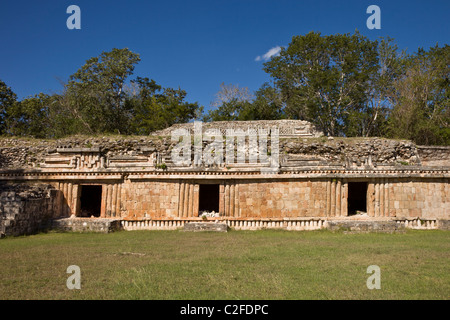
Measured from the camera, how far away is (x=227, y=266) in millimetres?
7223

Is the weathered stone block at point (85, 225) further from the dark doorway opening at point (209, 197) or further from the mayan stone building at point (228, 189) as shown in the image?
the dark doorway opening at point (209, 197)

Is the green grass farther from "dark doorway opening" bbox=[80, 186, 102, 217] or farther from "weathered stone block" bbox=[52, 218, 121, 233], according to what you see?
"dark doorway opening" bbox=[80, 186, 102, 217]

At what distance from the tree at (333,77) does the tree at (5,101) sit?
93.0ft

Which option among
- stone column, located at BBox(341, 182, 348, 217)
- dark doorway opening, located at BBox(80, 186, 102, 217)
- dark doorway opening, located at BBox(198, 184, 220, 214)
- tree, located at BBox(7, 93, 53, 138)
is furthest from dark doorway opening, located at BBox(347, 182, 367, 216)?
tree, located at BBox(7, 93, 53, 138)

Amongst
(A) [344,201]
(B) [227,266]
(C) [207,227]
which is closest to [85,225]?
(C) [207,227]

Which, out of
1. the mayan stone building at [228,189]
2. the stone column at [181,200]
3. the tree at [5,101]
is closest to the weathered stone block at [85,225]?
the mayan stone building at [228,189]

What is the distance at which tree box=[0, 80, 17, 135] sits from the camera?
107 ft

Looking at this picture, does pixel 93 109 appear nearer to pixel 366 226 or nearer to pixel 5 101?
pixel 5 101

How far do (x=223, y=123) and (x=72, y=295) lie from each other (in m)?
21.0

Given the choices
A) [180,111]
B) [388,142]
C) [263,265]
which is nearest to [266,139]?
[388,142]

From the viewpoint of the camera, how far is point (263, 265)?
7289 mm

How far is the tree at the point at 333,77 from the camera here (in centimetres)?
2972

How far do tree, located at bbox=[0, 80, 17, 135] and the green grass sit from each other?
87.0 feet

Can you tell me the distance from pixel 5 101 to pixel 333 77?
32.0m
